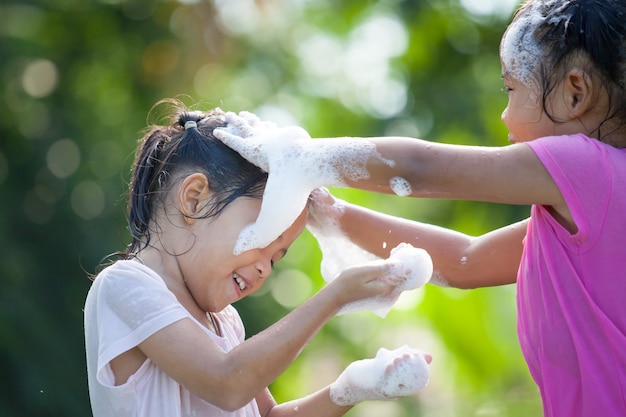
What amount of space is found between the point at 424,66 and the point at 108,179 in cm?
228

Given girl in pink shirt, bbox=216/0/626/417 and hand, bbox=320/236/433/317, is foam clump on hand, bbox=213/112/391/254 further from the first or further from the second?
hand, bbox=320/236/433/317

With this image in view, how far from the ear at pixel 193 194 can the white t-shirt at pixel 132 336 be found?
16 cm

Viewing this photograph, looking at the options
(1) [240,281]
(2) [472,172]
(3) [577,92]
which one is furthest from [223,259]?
(3) [577,92]

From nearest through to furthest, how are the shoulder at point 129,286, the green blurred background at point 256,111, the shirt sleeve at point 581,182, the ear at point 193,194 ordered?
1. the shirt sleeve at point 581,182
2. the shoulder at point 129,286
3. the ear at point 193,194
4. the green blurred background at point 256,111

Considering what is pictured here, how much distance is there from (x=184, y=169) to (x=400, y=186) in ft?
1.71

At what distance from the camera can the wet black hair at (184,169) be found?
1.95 meters

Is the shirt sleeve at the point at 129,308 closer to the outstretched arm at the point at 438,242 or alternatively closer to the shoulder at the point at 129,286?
the shoulder at the point at 129,286

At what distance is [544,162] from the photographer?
1721 mm

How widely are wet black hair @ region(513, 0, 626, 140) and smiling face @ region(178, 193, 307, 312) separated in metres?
0.68

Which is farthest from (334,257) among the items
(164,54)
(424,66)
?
(424,66)

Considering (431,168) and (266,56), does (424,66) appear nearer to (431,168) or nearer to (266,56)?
(266,56)

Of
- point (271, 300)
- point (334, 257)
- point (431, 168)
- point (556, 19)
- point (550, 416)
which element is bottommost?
point (271, 300)

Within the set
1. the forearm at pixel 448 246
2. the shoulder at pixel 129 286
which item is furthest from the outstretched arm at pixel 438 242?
the shoulder at pixel 129 286

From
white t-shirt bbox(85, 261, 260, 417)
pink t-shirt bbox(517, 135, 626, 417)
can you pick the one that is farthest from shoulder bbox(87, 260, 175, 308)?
pink t-shirt bbox(517, 135, 626, 417)
